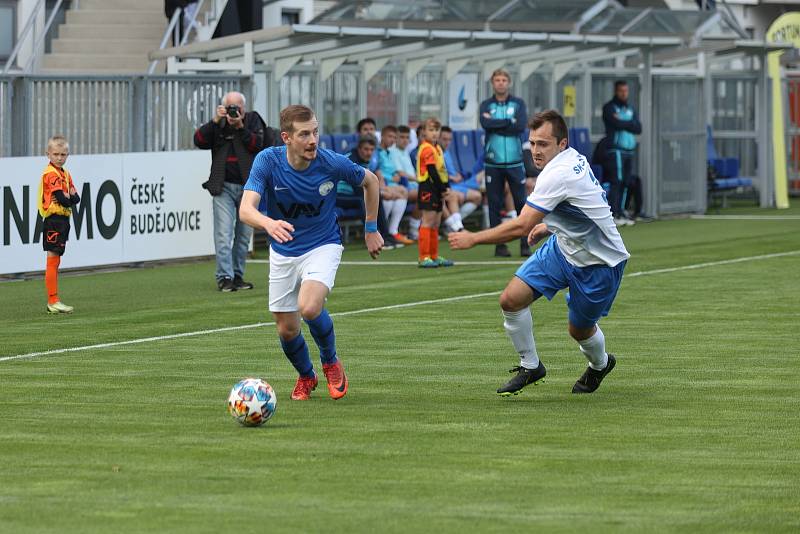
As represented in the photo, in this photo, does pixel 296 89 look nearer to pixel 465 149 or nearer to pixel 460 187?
pixel 460 187

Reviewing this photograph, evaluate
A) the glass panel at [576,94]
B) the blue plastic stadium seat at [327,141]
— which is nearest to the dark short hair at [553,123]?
the blue plastic stadium seat at [327,141]

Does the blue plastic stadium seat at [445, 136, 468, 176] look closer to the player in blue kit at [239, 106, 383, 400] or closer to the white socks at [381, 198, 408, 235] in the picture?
the white socks at [381, 198, 408, 235]

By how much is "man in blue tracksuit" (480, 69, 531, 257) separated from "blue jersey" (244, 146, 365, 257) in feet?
38.0

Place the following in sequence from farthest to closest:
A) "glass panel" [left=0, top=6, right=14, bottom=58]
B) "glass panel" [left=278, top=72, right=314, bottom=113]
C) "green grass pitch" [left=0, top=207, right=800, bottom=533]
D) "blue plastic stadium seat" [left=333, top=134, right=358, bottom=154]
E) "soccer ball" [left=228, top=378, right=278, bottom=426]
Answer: "glass panel" [left=0, top=6, right=14, bottom=58], "glass panel" [left=278, top=72, right=314, bottom=113], "blue plastic stadium seat" [left=333, top=134, right=358, bottom=154], "soccer ball" [left=228, top=378, right=278, bottom=426], "green grass pitch" [left=0, top=207, right=800, bottom=533]

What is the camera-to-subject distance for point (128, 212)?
21.0 meters

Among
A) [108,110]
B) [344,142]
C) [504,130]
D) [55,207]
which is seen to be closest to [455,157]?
[344,142]

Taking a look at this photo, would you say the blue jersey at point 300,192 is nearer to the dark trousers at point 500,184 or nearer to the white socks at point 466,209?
the dark trousers at point 500,184

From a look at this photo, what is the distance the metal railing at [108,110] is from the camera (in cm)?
2050

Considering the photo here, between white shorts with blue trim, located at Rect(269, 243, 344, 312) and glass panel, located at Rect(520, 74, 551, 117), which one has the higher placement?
glass panel, located at Rect(520, 74, 551, 117)

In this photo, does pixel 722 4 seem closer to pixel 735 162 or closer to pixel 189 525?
pixel 735 162

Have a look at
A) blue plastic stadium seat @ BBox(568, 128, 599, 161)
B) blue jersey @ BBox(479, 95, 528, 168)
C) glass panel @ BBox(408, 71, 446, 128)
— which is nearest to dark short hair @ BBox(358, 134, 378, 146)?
blue jersey @ BBox(479, 95, 528, 168)

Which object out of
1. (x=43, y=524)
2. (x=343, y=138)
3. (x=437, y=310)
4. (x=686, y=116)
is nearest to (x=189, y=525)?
(x=43, y=524)

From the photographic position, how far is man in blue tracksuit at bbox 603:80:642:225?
29047 millimetres

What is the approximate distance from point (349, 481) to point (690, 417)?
2699 mm
